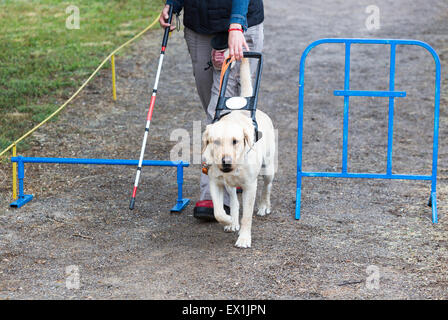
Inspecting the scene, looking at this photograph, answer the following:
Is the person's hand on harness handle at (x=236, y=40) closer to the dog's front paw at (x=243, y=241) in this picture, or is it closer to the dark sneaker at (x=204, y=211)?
the dark sneaker at (x=204, y=211)

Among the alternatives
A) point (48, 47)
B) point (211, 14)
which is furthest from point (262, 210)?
point (48, 47)

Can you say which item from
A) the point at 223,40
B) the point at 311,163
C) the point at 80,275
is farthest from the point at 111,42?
the point at 80,275

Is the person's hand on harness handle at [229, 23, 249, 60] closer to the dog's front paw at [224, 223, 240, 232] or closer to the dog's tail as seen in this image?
the dog's tail

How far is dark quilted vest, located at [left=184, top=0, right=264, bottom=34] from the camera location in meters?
5.12

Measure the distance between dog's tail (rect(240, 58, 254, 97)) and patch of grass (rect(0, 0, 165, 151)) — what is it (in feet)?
10.6

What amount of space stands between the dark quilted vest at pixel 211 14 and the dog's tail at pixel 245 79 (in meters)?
0.32

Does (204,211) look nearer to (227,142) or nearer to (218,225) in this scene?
(218,225)

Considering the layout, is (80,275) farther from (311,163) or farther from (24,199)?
(311,163)

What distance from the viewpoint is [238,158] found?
4.55 meters

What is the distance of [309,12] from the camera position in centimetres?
1507

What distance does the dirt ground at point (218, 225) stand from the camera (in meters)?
4.28

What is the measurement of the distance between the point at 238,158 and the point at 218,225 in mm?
986

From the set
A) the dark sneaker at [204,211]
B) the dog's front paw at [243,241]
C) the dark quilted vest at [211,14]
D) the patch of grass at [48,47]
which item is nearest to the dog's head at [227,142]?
the dog's front paw at [243,241]
